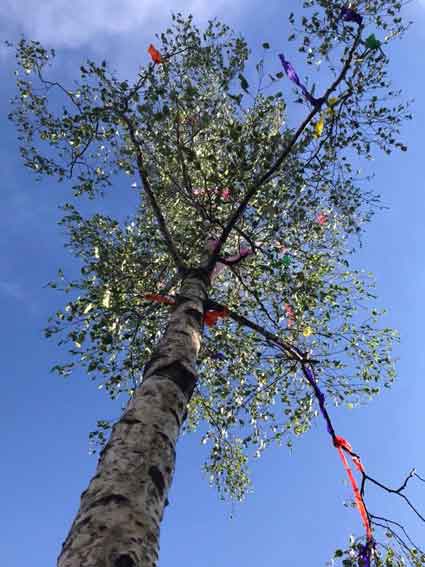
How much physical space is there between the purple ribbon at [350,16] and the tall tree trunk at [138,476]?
5690 mm

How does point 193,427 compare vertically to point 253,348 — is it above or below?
below

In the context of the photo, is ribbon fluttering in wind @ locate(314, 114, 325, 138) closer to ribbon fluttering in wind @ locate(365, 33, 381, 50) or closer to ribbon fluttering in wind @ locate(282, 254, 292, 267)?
ribbon fluttering in wind @ locate(365, 33, 381, 50)

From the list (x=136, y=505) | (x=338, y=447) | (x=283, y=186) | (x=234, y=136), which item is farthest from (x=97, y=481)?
(x=283, y=186)

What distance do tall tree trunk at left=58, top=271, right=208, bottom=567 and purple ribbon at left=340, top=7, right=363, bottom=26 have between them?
569cm

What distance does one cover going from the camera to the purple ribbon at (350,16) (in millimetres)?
6973

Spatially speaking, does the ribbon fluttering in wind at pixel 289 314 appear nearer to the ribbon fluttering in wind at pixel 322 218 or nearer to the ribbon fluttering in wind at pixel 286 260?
the ribbon fluttering in wind at pixel 286 260

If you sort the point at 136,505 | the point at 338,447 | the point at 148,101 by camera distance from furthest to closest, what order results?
the point at 148,101 < the point at 338,447 < the point at 136,505

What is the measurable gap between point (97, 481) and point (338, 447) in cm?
385

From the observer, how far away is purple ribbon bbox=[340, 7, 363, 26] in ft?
22.9

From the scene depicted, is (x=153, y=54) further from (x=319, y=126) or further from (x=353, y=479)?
(x=353, y=479)

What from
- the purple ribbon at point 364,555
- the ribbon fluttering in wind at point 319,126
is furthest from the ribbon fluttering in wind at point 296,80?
the purple ribbon at point 364,555

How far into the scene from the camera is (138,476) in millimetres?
3086

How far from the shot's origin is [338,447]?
5922 millimetres

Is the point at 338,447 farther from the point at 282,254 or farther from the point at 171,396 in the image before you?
the point at 282,254
